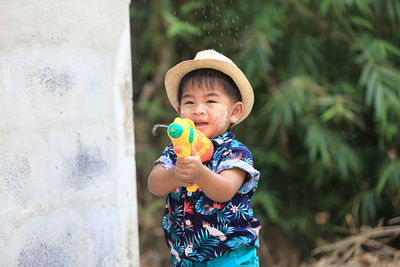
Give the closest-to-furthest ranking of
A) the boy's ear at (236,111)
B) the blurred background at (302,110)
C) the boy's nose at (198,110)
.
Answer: the boy's nose at (198,110), the boy's ear at (236,111), the blurred background at (302,110)

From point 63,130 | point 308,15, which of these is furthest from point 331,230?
point 63,130

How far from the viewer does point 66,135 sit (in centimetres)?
231

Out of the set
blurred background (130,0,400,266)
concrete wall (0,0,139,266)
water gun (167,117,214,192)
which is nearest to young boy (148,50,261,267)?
water gun (167,117,214,192)

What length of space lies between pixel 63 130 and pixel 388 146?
147 inches

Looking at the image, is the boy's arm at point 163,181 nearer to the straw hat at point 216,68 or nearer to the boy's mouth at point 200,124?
the boy's mouth at point 200,124

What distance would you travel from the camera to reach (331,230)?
548 centimetres

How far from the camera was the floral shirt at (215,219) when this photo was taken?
6.67 ft

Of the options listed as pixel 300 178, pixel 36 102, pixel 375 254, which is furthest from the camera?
pixel 300 178

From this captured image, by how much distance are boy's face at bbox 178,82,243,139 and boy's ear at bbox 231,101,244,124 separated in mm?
25

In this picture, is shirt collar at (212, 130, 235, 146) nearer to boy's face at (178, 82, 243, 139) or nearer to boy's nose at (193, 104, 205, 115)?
boy's face at (178, 82, 243, 139)

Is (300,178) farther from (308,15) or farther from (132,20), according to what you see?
(132,20)

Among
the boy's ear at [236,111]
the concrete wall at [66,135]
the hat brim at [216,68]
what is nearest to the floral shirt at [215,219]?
the boy's ear at [236,111]

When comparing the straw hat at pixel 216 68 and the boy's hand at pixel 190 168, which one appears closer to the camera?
the boy's hand at pixel 190 168

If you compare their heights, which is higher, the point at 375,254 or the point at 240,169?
the point at 240,169
